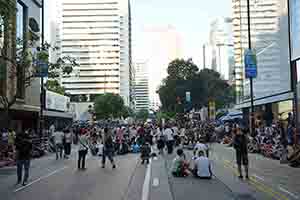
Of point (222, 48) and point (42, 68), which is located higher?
point (222, 48)

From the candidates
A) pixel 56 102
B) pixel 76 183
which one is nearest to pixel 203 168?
pixel 76 183

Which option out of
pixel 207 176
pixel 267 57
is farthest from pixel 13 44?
pixel 267 57

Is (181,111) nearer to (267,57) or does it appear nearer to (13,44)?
(267,57)

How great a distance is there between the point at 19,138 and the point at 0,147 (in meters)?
10.4

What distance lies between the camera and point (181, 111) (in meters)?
79.5

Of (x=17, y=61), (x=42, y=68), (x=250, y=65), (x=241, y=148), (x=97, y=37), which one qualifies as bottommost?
(x=241, y=148)

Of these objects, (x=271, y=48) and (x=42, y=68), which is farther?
(x=271, y=48)

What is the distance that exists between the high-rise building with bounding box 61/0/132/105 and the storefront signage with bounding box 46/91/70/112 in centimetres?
12778

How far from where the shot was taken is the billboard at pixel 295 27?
36.7 meters

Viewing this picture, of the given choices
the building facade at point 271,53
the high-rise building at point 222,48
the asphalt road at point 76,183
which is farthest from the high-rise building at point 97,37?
the asphalt road at point 76,183

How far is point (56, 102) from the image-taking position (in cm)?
5069

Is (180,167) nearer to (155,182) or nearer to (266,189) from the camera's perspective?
(155,182)

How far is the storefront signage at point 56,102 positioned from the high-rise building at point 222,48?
87.3 meters

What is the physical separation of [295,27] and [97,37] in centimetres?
15837
